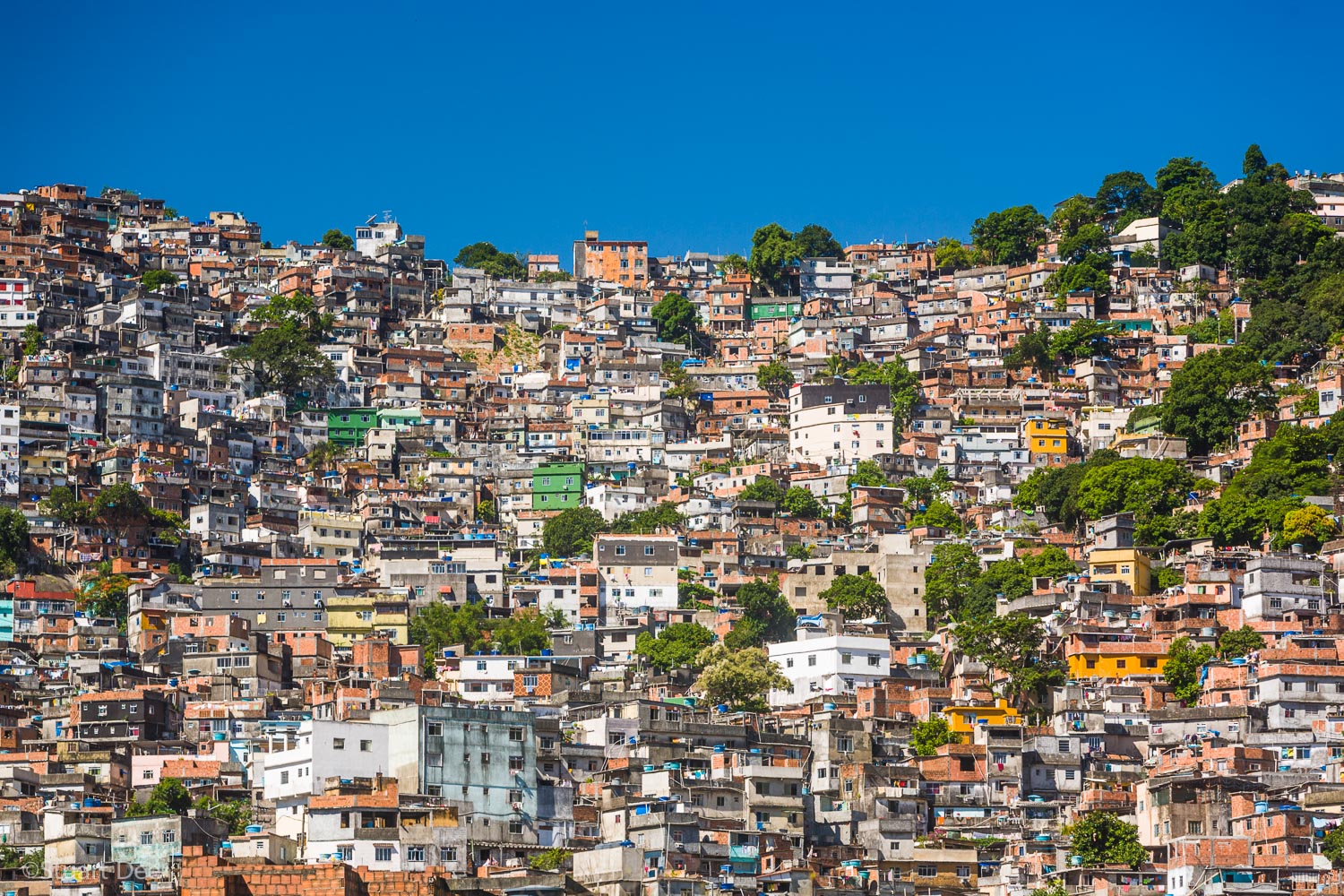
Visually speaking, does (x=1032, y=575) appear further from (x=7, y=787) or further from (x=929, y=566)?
(x=7, y=787)

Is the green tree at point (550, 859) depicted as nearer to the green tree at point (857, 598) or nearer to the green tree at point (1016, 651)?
the green tree at point (1016, 651)

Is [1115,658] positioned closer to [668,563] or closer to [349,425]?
[668,563]

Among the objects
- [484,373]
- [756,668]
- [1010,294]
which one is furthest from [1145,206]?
[756,668]

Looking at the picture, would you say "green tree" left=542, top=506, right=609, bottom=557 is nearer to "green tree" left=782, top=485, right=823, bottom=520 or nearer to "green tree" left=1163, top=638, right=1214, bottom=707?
"green tree" left=782, top=485, right=823, bottom=520

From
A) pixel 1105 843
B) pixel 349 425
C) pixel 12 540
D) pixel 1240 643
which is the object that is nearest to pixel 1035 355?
pixel 349 425

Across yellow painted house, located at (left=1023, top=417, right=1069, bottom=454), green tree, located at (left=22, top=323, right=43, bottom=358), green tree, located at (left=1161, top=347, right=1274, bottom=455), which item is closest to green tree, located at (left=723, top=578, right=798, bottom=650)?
green tree, located at (left=1161, top=347, right=1274, bottom=455)
